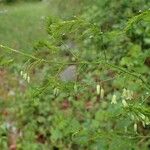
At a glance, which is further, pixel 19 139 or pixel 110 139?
pixel 19 139

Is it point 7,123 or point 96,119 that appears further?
point 7,123

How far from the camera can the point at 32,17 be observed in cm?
1545

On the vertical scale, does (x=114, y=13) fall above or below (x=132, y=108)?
above

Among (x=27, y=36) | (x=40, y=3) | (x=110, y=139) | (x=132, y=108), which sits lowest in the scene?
(x=110, y=139)

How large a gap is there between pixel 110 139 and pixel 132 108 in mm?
890

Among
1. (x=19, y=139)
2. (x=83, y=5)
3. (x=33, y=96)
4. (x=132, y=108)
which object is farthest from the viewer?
(x=83, y=5)

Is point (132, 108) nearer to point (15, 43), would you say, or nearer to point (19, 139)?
point (19, 139)

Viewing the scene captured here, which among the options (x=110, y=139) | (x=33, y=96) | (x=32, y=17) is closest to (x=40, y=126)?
(x=110, y=139)

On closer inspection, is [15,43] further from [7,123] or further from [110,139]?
[110,139]

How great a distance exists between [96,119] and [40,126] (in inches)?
35.8

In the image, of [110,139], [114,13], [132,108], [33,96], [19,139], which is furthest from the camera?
[114,13]

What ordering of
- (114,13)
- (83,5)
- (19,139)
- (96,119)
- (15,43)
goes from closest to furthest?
(96,119) → (19,139) → (114,13) → (83,5) → (15,43)

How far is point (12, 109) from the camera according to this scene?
724 centimetres

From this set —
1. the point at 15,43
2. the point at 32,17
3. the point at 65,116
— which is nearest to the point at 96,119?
the point at 65,116
